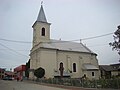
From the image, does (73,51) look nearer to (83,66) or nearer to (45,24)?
(83,66)

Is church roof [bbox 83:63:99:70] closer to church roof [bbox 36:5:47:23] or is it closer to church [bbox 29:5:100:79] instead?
church [bbox 29:5:100:79]

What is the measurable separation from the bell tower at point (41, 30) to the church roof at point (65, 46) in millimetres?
2072

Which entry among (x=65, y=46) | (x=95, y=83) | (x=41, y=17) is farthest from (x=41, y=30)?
(x=95, y=83)

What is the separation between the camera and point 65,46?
→ 203 feet

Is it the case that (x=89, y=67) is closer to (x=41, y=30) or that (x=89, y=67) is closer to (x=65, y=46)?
(x=65, y=46)

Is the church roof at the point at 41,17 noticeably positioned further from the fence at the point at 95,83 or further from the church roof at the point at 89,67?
the fence at the point at 95,83

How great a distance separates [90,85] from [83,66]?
32.8m

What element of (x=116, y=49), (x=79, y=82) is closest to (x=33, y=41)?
(x=116, y=49)

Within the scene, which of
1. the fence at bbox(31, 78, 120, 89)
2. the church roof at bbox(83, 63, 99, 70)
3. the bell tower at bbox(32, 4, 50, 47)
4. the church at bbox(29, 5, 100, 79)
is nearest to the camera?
the fence at bbox(31, 78, 120, 89)

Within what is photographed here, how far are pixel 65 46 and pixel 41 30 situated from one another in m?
9.51

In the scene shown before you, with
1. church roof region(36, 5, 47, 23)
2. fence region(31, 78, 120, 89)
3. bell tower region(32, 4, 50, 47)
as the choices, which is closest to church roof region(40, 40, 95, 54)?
bell tower region(32, 4, 50, 47)

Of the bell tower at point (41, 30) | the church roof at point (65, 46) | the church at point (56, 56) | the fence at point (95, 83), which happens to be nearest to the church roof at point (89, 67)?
the church at point (56, 56)

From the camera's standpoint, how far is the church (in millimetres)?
53191

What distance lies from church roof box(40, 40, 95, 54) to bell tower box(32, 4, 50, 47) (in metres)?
2.07
